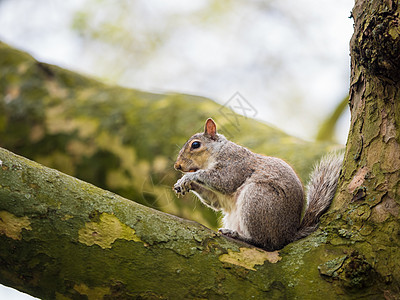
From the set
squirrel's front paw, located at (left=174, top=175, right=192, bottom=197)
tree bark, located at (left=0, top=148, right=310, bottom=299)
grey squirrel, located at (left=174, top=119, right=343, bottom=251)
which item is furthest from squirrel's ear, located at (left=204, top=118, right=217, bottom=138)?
tree bark, located at (left=0, top=148, right=310, bottom=299)

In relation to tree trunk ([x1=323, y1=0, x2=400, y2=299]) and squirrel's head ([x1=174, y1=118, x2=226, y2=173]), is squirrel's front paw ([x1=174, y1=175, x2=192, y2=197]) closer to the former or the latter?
squirrel's head ([x1=174, y1=118, x2=226, y2=173])

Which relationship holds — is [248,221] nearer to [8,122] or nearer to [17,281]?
[17,281]

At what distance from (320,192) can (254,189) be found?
1.15ft

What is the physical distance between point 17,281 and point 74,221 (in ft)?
0.89

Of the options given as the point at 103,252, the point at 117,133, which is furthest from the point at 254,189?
the point at 117,133

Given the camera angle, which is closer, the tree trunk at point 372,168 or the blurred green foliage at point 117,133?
the tree trunk at point 372,168

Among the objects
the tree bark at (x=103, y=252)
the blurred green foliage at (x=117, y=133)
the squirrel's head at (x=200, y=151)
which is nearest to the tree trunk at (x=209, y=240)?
the tree bark at (x=103, y=252)

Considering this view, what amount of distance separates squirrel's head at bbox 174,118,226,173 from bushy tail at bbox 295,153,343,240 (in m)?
0.73

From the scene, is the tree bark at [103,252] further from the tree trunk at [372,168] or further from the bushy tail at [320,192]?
the bushy tail at [320,192]

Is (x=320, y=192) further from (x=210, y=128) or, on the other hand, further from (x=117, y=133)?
(x=117, y=133)

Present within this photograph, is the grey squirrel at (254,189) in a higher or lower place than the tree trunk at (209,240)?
higher

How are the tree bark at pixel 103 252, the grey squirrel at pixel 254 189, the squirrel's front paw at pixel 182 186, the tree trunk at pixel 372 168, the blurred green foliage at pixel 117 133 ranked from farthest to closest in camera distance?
the blurred green foliage at pixel 117 133 → the squirrel's front paw at pixel 182 186 → the grey squirrel at pixel 254 189 → the tree trunk at pixel 372 168 → the tree bark at pixel 103 252

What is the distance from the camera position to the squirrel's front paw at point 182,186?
2.64 meters

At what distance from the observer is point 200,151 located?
Result: 3.03 m
